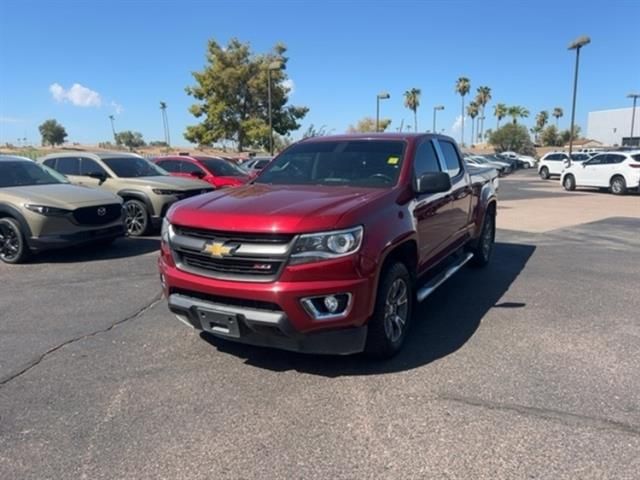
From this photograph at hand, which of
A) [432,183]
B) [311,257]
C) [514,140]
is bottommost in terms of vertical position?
[311,257]

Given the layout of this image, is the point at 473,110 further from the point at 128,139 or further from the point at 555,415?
the point at 555,415

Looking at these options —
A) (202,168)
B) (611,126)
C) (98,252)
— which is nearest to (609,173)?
(202,168)

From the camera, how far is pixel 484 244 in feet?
24.2

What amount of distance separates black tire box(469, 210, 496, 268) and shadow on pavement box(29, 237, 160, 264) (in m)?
5.20

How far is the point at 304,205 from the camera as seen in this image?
3723mm

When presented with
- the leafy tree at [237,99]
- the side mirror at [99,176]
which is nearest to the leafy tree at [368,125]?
the leafy tree at [237,99]

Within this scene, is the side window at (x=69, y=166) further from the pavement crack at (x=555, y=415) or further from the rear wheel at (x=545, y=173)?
the rear wheel at (x=545, y=173)

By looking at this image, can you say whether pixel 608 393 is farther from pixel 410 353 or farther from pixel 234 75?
pixel 234 75

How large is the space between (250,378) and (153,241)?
20.8 feet

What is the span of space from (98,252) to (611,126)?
345 ft

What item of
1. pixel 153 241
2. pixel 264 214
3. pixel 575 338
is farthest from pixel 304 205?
pixel 153 241

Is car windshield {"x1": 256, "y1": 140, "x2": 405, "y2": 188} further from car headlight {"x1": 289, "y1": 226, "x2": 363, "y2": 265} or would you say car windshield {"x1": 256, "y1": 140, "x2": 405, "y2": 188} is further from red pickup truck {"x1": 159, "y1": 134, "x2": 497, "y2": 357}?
car headlight {"x1": 289, "y1": 226, "x2": 363, "y2": 265}

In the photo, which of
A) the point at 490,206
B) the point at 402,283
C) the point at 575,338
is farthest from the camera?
the point at 490,206

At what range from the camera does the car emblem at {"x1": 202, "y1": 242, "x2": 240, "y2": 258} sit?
3558 mm
